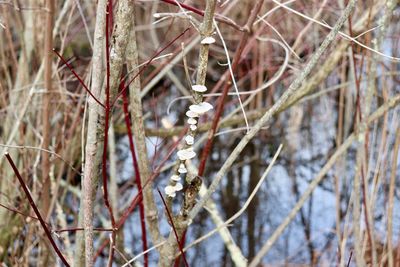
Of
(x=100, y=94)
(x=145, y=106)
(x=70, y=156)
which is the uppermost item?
(x=100, y=94)

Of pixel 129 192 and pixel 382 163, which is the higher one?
pixel 382 163

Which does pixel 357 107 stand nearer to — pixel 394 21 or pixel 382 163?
pixel 382 163

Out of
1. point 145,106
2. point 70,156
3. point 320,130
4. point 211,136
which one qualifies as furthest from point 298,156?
point 211,136

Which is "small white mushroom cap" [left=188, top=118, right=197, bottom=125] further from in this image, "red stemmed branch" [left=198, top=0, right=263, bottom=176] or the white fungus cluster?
"red stemmed branch" [left=198, top=0, right=263, bottom=176]

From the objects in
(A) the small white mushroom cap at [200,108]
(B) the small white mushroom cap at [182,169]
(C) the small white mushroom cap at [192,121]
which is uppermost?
(A) the small white mushroom cap at [200,108]

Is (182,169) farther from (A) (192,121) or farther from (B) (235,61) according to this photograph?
(B) (235,61)

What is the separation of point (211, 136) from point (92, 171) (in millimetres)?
270

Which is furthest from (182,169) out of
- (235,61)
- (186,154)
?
(235,61)

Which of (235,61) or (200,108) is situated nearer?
(200,108)

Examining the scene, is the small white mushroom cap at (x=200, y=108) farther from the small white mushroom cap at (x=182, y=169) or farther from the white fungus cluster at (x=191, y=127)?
the small white mushroom cap at (x=182, y=169)

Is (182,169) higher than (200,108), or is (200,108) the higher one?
(200,108)

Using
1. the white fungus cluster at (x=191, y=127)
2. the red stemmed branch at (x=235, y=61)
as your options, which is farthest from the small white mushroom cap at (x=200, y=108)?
the red stemmed branch at (x=235, y=61)

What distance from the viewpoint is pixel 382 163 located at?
1741 mm

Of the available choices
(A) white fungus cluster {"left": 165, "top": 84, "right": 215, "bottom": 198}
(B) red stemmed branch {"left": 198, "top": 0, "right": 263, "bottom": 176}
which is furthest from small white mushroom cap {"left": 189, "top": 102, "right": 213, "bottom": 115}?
(B) red stemmed branch {"left": 198, "top": 0, "right": 263, "bottom": 176}
